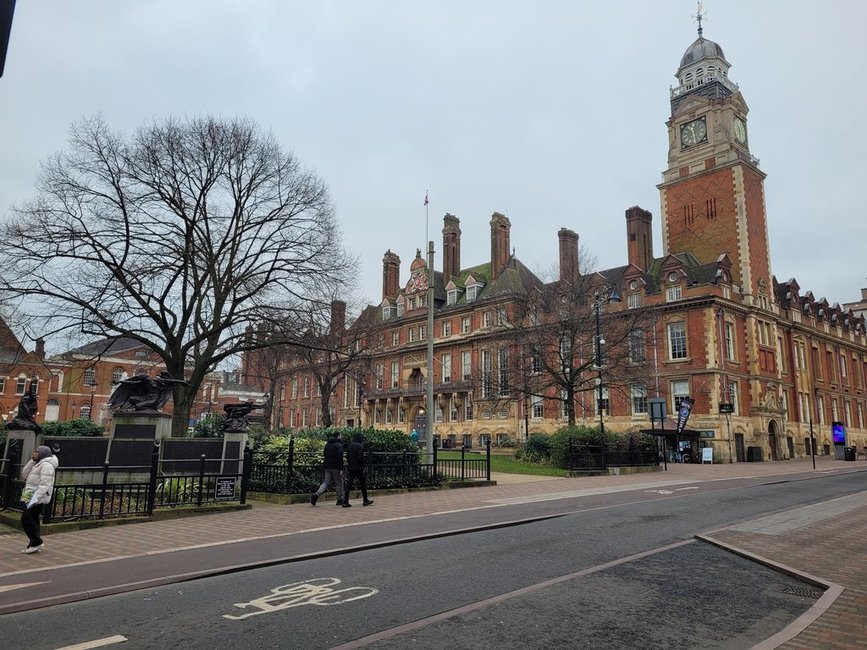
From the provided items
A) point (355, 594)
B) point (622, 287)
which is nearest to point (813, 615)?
point (355, 594)

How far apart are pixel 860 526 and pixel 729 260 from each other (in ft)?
140

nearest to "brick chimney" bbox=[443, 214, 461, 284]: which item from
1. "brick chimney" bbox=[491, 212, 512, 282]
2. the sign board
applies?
"brick chimney" bbox=[491, 212, 512, 282]

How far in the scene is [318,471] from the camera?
56.9 ft

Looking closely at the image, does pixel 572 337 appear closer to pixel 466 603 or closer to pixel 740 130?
pixel 466 603

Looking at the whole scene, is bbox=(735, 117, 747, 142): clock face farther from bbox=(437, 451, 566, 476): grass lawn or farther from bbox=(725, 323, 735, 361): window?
bbox=(437, 451, 566, 476): grass lawn

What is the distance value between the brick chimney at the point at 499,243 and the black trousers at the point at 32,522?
54.5 metres

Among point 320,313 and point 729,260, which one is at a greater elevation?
point 729,260

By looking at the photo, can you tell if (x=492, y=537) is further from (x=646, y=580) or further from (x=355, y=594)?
(x=355, y=594)

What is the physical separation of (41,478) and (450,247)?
5994 centimetres

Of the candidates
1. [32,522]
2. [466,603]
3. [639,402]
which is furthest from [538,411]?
[466,603]

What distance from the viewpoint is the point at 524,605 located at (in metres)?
6.42

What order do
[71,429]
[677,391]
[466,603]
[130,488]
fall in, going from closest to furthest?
[466,603], [130,488], [71,429], [677,391]

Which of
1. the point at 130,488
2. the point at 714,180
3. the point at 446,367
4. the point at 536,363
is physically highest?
the point at 714,180

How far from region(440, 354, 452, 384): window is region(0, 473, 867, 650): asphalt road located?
5211 cm
